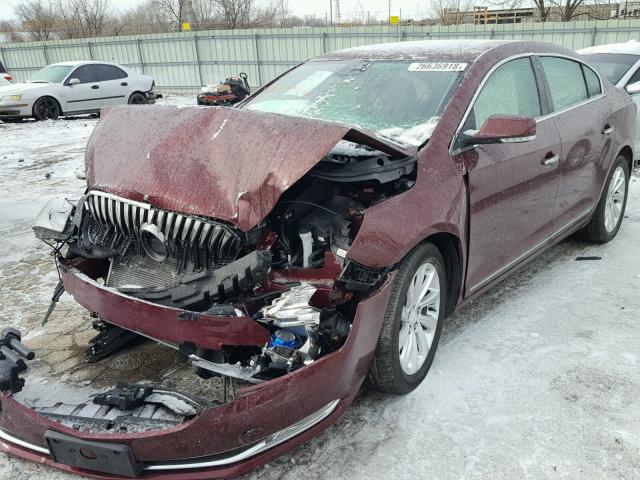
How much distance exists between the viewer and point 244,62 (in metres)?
22.0

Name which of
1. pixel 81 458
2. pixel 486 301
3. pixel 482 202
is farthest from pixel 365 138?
pixel 486 301

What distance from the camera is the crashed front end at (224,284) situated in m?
2.14

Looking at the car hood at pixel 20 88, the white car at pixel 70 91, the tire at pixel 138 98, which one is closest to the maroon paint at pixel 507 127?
the white car at pixel 70 91

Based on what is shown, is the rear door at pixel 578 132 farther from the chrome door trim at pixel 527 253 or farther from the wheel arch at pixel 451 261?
the wheel arch at pixel 451 261

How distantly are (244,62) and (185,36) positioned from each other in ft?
9.45

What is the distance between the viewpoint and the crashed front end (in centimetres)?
214

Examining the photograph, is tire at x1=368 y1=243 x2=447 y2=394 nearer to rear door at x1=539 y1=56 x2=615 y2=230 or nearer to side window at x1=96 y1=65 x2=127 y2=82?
rear door at x1=539 y1=56 x2=615 y2=230

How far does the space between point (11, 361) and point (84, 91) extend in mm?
13520

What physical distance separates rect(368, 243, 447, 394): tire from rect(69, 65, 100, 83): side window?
1397 cm

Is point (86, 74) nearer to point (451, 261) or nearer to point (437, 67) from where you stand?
point (437, 67)

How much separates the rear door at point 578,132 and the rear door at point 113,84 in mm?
12982

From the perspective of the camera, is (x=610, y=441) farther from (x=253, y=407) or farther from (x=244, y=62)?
(x=244, y=62)

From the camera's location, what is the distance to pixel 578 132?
13.2 ft

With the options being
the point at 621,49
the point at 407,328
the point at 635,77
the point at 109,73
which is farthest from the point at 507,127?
the point at 109,73
